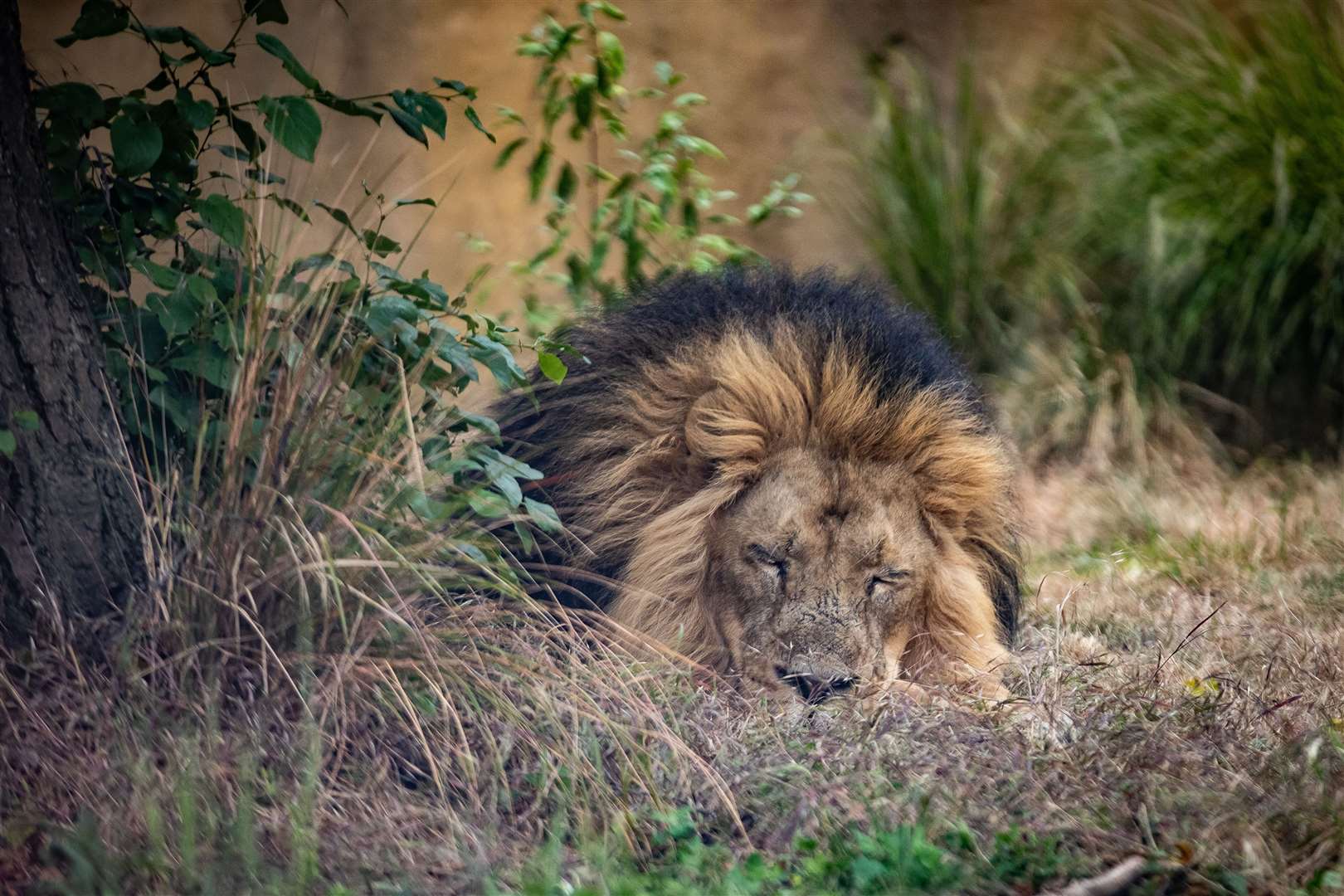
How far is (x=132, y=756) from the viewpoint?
268 cm

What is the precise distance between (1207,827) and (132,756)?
215 centimetres

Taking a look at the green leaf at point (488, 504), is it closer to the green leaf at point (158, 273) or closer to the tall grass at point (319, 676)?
the tall grass at point (319, 676)

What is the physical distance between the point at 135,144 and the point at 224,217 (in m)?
0.26

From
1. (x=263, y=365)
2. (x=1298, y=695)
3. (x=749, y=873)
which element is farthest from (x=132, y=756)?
(x=1298, y=695)

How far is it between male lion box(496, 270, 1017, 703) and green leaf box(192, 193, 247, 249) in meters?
1.01

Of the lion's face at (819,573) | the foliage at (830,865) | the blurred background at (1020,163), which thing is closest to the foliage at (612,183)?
the blurred background at (1020,163)

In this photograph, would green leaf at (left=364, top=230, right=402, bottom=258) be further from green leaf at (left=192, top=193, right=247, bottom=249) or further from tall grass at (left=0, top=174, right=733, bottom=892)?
green leaf at (left=192, top=193, right=247, bottom=249)

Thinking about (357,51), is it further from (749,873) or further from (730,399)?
(749,873)

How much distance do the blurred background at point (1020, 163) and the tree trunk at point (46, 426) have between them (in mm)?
3434

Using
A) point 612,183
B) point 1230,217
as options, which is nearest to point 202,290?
point 612,183

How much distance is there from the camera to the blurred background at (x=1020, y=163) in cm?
744

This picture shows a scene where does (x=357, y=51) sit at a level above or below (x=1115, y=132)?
below

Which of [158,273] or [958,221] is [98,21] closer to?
[158,273]

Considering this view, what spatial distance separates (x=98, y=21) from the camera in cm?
323
